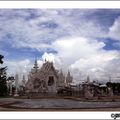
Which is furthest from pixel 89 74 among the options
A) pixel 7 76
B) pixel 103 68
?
pixel 7 76

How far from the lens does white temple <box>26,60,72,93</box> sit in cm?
534

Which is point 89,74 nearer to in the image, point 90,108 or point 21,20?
point 90,108

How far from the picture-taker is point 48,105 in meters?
5.35

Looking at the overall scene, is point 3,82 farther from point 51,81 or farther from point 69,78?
point 69,78

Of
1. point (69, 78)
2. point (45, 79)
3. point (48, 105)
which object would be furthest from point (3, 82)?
point (69, 78)

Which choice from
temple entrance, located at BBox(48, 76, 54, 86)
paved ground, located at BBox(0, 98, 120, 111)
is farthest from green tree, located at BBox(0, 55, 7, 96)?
temple entrance, located at BBox(48, 76, 54, 86)

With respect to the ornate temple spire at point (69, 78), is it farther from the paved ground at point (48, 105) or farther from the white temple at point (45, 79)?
the paved ground at point (48, 105)

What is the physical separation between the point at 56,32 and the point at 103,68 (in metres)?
0.72

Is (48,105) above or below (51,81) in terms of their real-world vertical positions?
below

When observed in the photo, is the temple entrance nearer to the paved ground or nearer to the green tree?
the paved ground

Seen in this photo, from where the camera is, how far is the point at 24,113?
17.4 ft

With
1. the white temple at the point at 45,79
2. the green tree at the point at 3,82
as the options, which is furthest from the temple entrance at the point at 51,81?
the green tree at the point at 3,82

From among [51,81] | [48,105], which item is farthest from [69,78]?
[48,105]

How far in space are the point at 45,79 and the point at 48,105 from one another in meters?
0.32
